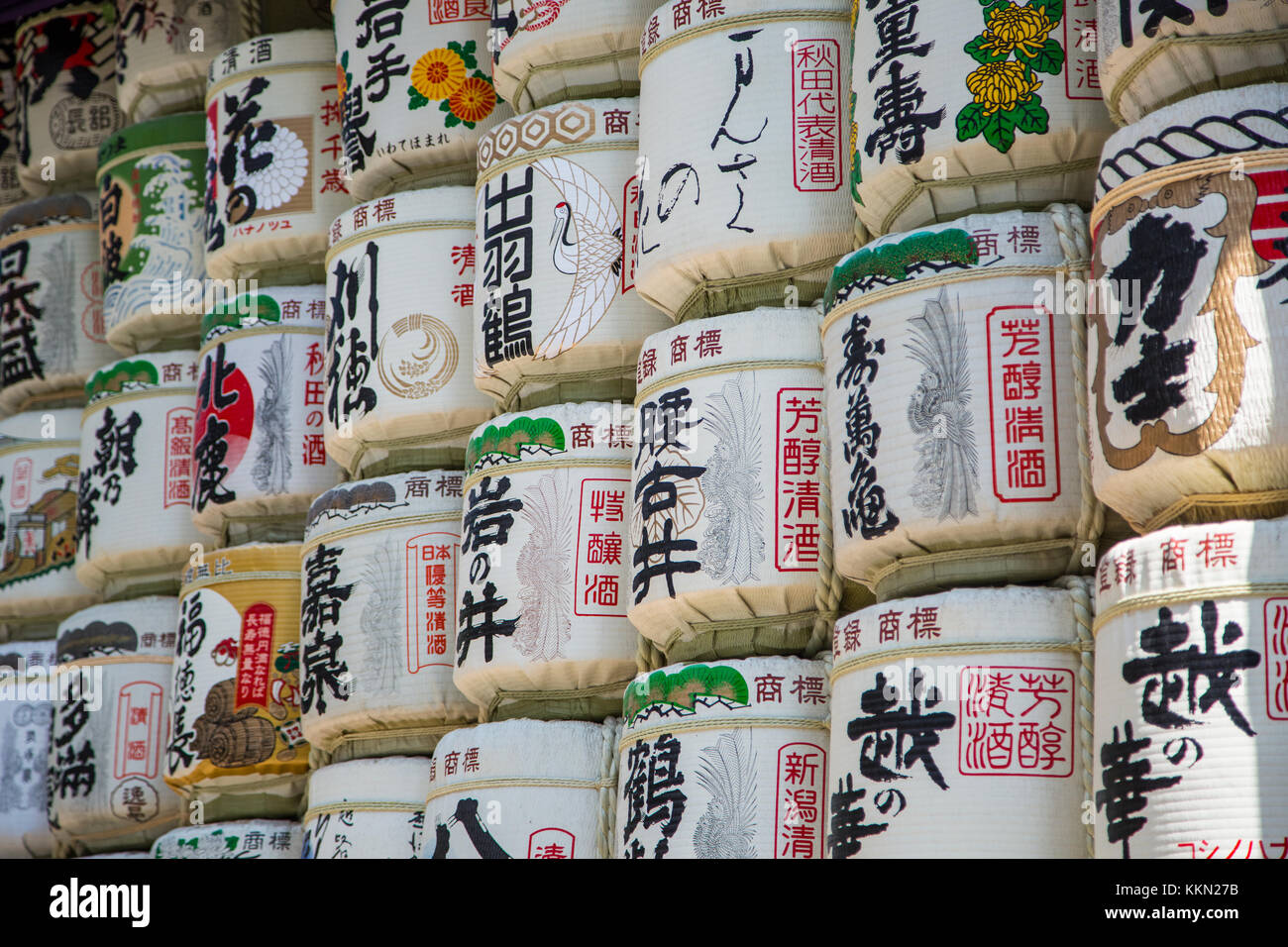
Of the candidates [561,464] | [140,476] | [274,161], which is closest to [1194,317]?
[561,464]

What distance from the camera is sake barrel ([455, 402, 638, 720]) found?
8.50 feet

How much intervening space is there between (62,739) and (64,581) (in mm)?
433

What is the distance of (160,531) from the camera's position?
3.56m

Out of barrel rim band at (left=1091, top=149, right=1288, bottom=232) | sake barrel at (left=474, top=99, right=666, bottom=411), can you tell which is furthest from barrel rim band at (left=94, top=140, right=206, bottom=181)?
barrel rim band at (left=1091, top=149, right=1288, bottom=232)

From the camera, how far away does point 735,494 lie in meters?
2.35

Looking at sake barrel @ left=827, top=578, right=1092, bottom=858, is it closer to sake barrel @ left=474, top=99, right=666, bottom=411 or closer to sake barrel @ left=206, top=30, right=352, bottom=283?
sake barrel @ left=474, top=99, right=666, bottom=411

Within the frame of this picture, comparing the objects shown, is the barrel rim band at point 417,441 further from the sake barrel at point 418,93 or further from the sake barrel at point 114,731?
the sake barrel at point 114,731

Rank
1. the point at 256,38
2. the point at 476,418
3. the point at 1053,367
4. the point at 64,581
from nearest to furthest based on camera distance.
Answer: the point at 1053,367, the point at 476,418, the point at 256,38, the point at 64,581

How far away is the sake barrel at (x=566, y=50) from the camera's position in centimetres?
280

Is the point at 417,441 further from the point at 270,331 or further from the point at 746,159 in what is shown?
the point at 746,159

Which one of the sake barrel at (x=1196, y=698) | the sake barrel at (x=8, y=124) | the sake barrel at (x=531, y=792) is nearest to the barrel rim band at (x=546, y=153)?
the sake barrel at (x=531, y=792)

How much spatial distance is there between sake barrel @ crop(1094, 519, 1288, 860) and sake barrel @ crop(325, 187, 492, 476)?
1.41m

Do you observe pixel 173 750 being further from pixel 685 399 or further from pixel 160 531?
pixel 685 399
